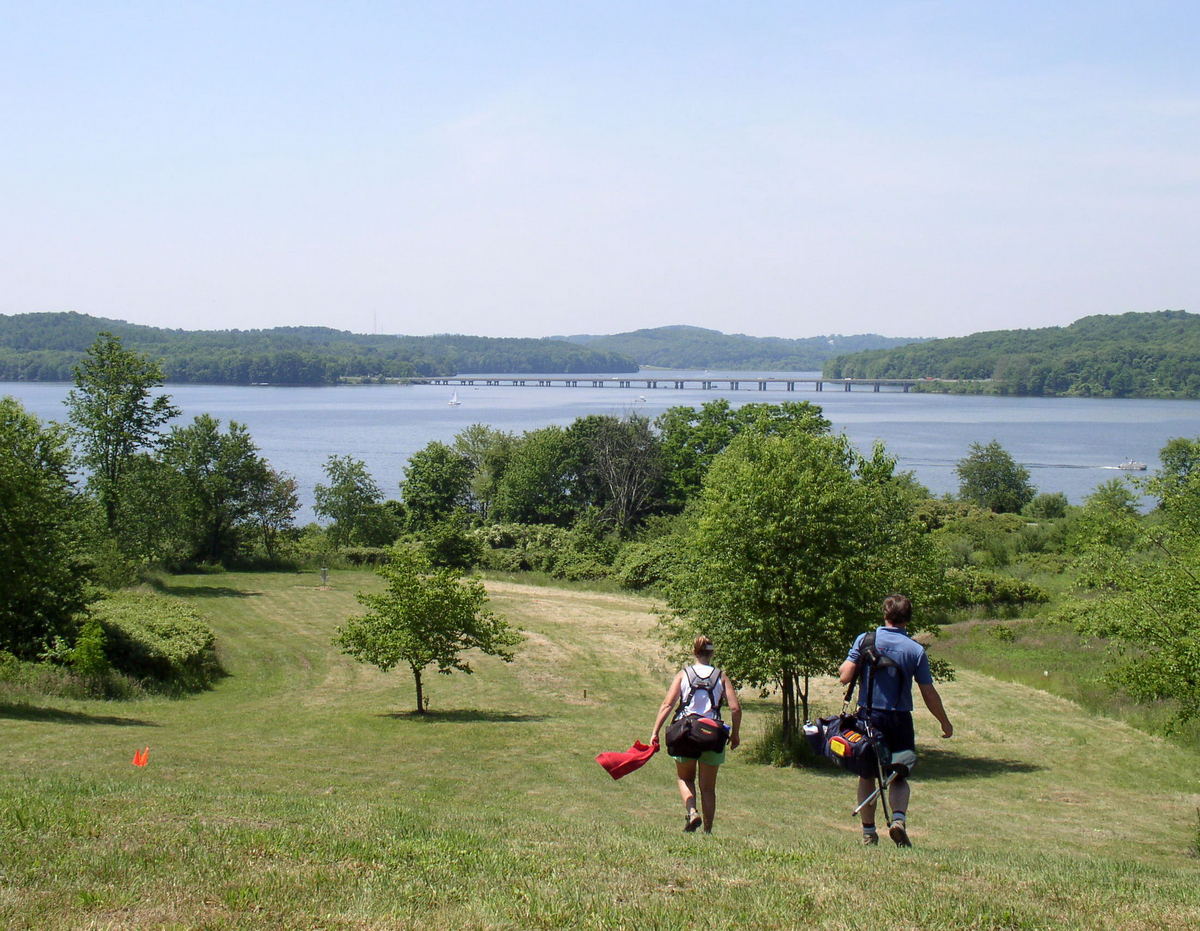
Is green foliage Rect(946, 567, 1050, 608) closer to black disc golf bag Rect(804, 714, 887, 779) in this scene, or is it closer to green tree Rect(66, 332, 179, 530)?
green tree Rect(66, 332, 179, 530)

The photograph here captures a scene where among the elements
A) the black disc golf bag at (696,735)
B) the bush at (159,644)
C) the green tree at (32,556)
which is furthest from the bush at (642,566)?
the black disc golf bag at (696,735)

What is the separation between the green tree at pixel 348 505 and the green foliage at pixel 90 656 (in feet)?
132

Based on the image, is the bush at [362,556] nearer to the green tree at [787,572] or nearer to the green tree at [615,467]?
the green tree at [615,467]

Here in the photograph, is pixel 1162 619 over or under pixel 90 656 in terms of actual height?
over

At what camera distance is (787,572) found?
19.5 m

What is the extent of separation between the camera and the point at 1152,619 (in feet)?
58.0

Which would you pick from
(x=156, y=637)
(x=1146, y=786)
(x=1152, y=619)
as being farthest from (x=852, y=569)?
(x=156, y=637)

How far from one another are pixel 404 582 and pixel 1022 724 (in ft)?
49.3

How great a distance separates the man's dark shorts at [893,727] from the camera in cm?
828

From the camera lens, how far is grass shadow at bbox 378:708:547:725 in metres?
23.5

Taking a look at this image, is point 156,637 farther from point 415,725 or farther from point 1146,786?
point 1146,786

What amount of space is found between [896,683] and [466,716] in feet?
57.4

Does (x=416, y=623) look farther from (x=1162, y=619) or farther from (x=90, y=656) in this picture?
(x=1162, y=619)

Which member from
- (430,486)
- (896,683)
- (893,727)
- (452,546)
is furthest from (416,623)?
(430,486)
